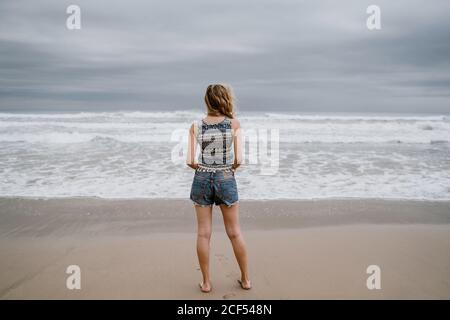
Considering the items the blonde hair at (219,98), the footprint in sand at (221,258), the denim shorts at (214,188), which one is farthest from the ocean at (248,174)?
the blonde hair at (219,98)

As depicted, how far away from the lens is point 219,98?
9.80 feet

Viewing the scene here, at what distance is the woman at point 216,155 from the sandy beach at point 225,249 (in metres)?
0.90

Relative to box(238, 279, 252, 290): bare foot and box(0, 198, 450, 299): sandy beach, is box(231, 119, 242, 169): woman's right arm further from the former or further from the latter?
box(0, 198, 450, 299): sandy beach

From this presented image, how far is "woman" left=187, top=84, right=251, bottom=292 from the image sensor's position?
9.91ft

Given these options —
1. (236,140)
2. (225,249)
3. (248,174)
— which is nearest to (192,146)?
(236,140)

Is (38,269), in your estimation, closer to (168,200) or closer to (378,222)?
(168,200)

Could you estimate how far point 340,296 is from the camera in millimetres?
3340

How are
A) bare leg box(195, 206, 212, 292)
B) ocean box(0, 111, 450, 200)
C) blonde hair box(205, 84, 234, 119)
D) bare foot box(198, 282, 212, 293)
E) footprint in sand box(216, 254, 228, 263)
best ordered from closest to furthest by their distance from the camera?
blonde hair box(205, 84, 234, 119) → bare leg box(195, 206, 212, 292) → bare foot box(198, 282, 212, 293) → footprint in sand box(216, 254, 228, 263) → ocean box(0, 111, 450, 200)

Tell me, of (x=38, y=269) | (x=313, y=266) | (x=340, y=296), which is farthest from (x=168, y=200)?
(x=340, y=296)

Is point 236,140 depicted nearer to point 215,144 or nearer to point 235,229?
point 215,144

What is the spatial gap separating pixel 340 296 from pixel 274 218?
2341mm

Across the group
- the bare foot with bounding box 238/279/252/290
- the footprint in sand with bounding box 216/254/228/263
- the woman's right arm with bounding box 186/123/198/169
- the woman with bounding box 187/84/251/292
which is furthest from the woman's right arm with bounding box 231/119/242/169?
the footprint in sand with bounding box 216/254/228/263

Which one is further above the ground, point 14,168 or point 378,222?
point 14,168
